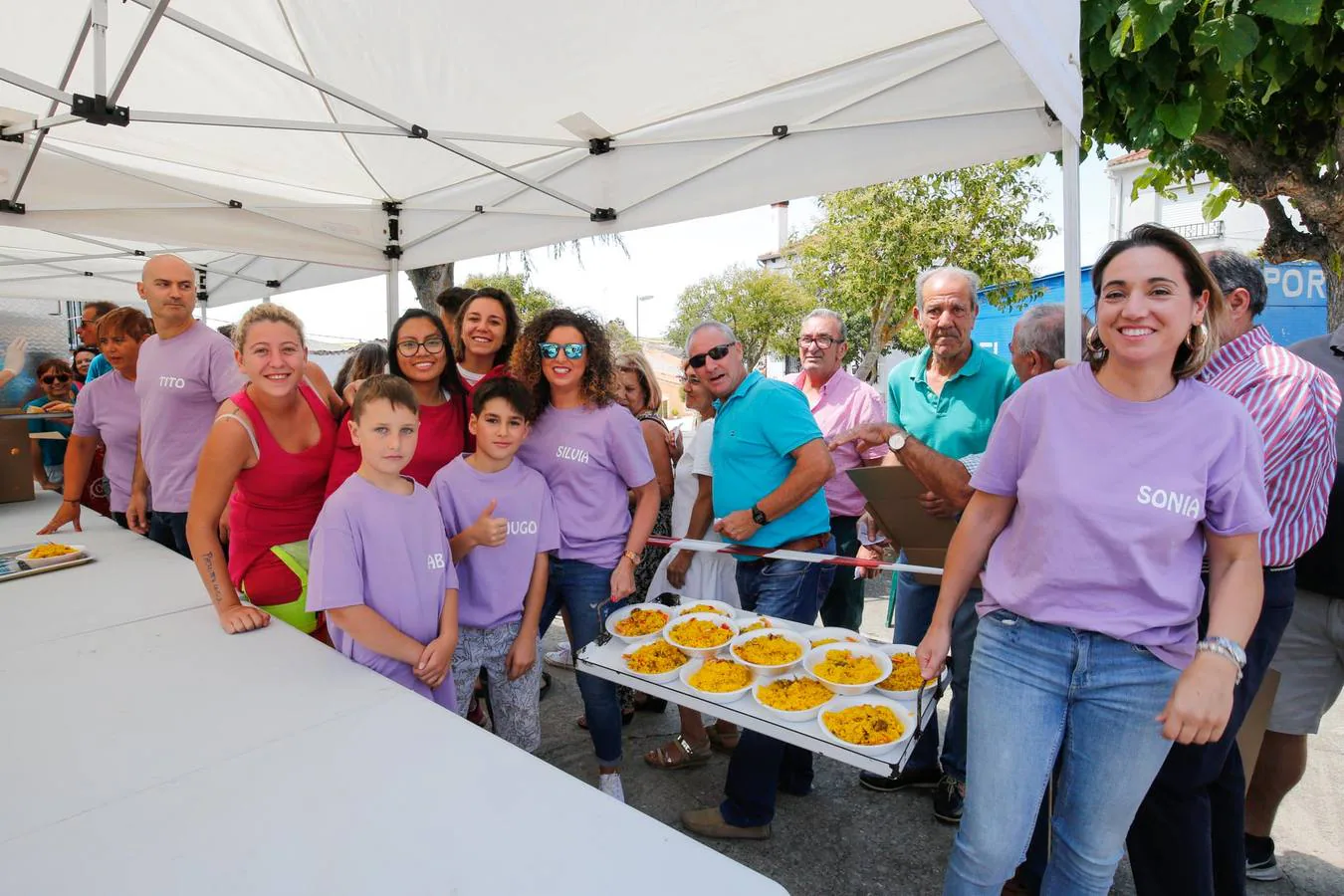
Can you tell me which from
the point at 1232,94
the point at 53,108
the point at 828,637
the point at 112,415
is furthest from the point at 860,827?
the point at 53,108

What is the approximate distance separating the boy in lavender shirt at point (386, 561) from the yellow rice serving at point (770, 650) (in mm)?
906

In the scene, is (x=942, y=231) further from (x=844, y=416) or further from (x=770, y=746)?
(x=770, y=746)

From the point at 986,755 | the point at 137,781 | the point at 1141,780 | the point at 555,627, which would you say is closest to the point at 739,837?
the point at 986,755

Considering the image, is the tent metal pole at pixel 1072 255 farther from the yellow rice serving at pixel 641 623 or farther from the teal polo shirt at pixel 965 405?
the yellow rice serving at pixel 641 623

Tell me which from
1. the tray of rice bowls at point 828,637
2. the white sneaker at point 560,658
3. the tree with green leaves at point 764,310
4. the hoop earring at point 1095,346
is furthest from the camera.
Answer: the tree with green leaves at point 764,310

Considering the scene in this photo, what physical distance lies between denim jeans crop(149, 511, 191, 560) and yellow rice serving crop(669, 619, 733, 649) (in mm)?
2182

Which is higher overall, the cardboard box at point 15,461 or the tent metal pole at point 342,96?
the tent metal pole at point 342,96

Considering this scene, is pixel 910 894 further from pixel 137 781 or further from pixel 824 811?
pixel 137 781

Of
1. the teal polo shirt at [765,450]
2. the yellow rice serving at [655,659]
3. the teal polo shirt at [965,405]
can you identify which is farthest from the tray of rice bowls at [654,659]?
the teal polo shirt at [965,405]

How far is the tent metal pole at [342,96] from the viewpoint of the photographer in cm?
283

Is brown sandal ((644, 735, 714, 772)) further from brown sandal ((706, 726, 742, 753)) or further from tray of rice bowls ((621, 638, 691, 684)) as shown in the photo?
tray of rice bowls ((621, 638, 691, 684))

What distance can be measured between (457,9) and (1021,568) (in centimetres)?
305

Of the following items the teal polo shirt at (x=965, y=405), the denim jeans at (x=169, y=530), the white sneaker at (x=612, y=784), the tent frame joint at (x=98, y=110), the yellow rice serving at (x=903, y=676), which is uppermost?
the tent frame joint at (x=98, y=110)

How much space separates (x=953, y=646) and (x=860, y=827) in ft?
2.62
